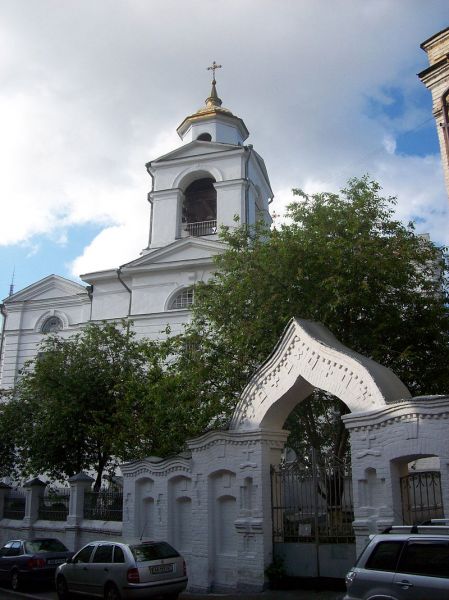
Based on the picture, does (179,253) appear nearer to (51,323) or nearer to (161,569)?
(51,323)

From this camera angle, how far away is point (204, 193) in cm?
3253

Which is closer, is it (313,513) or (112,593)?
(112,593)

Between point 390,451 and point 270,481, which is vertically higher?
point 390,451

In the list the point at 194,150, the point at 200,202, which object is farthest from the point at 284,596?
the point at 194,150

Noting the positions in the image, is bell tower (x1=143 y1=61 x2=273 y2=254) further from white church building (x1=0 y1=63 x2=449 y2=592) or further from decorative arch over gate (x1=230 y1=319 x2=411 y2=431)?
decorative arch over gate (x1=230 y1=319 x2=411 y2=431)

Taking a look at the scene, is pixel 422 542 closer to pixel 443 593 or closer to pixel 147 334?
pixel 443 593

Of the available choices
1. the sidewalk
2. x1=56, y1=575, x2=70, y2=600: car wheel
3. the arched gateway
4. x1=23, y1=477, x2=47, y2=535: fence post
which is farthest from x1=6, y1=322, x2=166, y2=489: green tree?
the sidewalk

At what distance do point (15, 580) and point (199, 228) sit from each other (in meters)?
19.5

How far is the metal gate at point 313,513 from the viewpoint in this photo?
11430mm

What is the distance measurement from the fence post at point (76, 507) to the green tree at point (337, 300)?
438 cm

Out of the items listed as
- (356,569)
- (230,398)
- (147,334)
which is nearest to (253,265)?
(230,398)

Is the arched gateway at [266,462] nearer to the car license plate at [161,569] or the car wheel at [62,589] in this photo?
the car license plate at [161,569]

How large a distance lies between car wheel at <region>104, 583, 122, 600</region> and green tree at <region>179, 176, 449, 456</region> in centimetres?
509

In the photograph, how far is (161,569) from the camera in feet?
37.7
